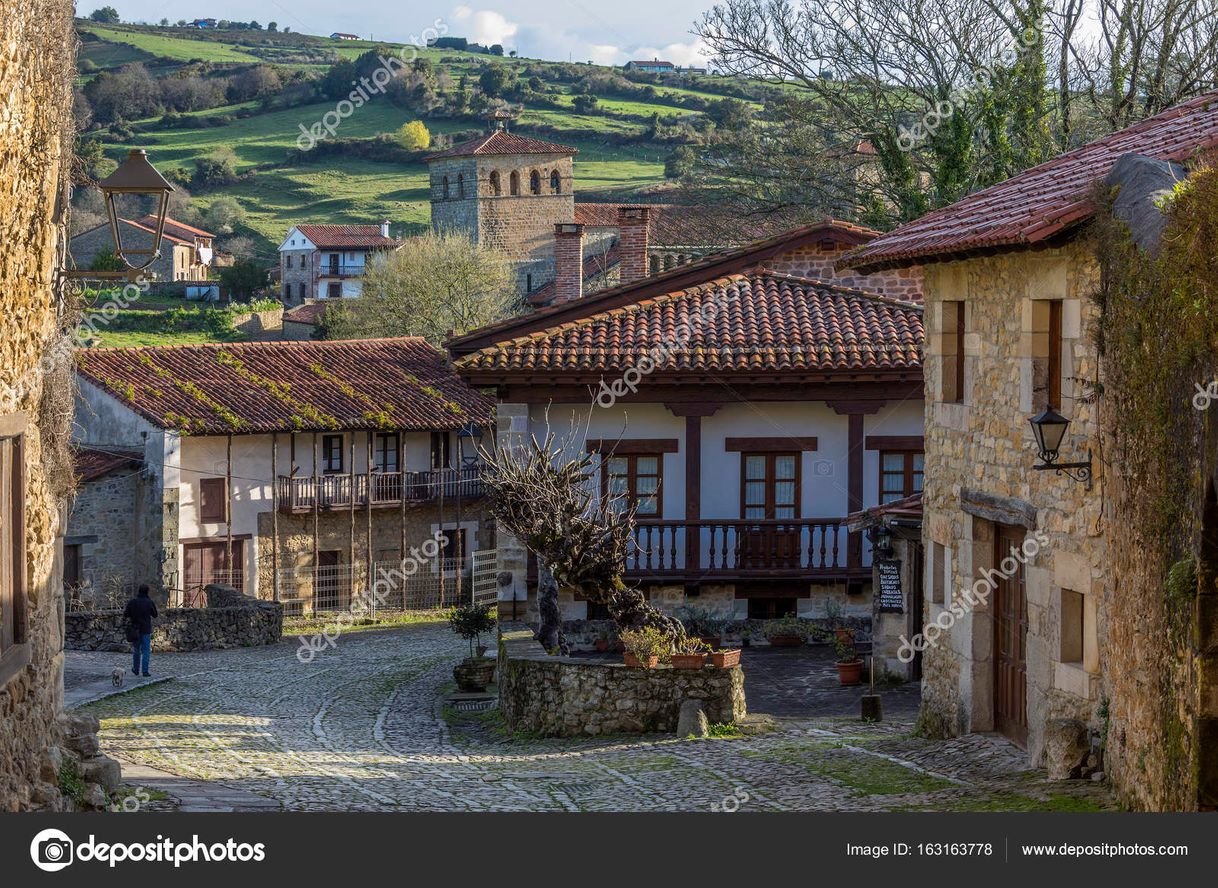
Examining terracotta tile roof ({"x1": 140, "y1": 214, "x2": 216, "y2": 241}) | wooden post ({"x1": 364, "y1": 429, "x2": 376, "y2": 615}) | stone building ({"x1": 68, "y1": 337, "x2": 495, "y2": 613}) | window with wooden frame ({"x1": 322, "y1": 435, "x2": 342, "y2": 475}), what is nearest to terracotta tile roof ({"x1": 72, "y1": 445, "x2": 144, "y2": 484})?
stone building ({"x1": 68, "y1": 337, "x2": 495, "y2": 613})

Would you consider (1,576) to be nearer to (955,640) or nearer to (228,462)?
(955,640)

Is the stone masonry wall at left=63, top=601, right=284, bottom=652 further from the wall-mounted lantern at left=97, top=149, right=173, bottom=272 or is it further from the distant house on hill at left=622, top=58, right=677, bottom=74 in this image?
the distant house on hill at left=622, top=58, right=677, bottom=74

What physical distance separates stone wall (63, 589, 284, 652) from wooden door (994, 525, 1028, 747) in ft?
55.7

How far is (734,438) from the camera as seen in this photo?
21531 millimetres

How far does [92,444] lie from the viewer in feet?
117

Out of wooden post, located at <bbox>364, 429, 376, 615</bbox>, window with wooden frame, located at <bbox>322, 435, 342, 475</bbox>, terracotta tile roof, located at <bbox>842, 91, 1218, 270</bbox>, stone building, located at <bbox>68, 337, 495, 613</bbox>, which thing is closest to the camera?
terracotta tile roof, located at <bbox>842, 91, 1218, 270</bbox>

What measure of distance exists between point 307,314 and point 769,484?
46.9 metres

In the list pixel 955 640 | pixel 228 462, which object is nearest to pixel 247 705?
pixel 955 640

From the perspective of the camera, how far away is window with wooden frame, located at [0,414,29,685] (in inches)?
317

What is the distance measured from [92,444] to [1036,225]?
29.6 metres

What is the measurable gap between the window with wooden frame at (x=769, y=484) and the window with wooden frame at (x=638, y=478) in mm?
1246
